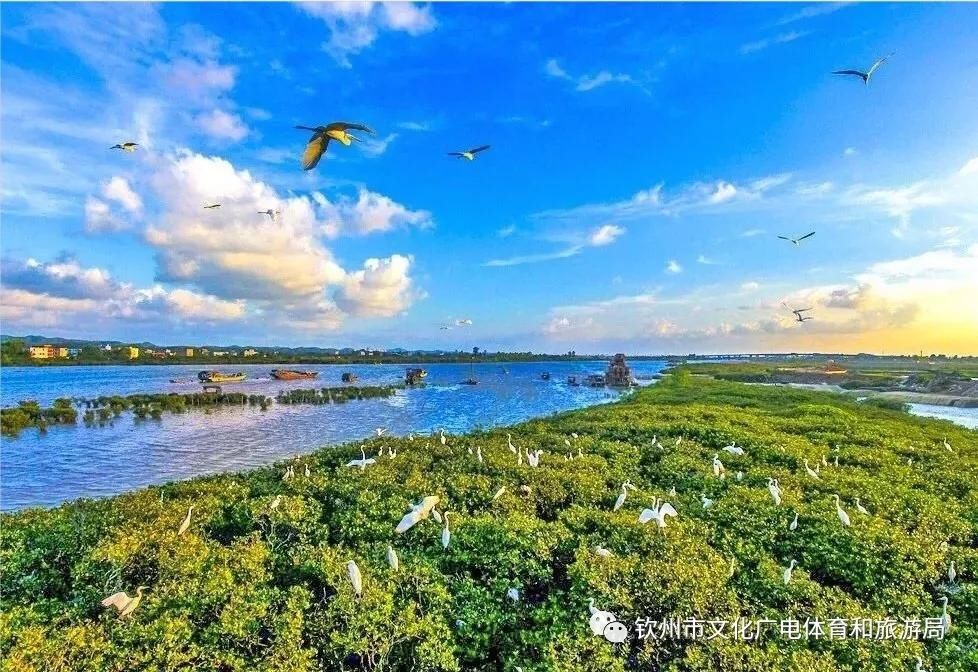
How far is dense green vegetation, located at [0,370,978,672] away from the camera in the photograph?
12.3 ft

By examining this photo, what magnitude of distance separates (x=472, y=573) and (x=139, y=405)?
37693 mm

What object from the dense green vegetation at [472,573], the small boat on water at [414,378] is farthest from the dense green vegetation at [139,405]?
the dense green vegetation at [472,573]

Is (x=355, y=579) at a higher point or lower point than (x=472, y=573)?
higher

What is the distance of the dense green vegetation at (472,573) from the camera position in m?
3.75

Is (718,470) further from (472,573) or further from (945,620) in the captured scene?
(472,573)

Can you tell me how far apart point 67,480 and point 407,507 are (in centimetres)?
1745

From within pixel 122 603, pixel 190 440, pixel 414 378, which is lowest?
pixel 190 440

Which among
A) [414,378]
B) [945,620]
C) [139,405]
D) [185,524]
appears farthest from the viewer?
[414,378]

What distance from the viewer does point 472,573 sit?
4773 mm

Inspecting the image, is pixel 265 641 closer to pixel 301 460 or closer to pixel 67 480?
pixel 301 460

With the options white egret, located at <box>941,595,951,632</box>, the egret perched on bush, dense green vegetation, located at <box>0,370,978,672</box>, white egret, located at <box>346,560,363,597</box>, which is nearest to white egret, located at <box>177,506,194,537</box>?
dense green vegetation, located at <box>0,370,978,672</box>

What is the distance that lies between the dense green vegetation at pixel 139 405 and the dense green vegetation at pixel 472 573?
28.1m

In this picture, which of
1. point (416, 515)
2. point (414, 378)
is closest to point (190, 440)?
point (416, 515)

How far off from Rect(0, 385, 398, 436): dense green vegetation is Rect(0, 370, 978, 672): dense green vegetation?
28131mm
